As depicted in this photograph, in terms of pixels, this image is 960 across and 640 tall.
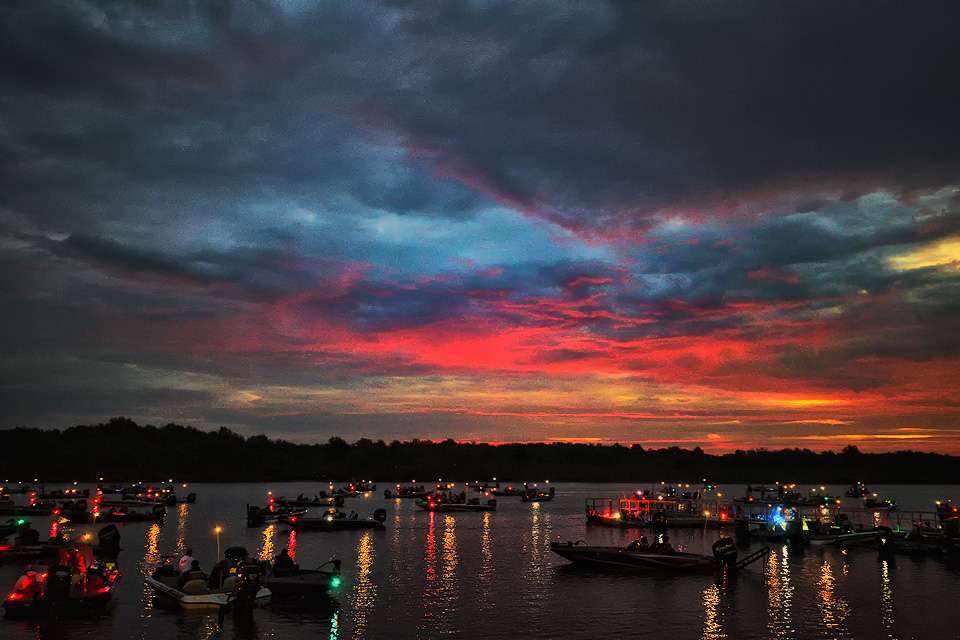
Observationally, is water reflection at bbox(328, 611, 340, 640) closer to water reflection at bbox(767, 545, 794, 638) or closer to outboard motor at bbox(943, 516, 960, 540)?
water reflection at bbox(767, 545, 794, 638)

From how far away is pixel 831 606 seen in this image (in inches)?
1951

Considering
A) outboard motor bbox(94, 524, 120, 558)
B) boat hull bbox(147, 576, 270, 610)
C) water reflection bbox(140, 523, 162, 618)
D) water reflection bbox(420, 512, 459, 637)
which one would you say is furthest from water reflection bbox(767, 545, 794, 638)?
outboard motor bbox(94, 524, 120, 558)

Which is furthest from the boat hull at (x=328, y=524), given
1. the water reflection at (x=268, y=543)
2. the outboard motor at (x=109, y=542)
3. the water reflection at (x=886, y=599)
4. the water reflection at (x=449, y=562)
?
the water reflection at (x=886, y=599)

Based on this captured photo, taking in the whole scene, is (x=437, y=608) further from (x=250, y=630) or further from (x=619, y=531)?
(x=619, y=531)

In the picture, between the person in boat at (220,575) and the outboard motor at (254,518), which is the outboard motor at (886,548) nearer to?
the person in boat at (220,575)

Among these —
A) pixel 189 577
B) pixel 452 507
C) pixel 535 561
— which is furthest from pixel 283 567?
pixel 452 507

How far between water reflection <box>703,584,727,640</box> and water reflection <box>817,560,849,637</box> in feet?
18.5

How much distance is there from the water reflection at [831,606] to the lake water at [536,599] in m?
0.08

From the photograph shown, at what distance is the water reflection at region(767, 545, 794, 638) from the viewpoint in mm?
42938

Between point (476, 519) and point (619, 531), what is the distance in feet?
98.1

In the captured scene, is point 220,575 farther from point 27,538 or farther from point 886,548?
point 886,548

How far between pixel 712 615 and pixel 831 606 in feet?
28.7

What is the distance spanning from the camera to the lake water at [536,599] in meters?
40.9

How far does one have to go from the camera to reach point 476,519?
127 meters
